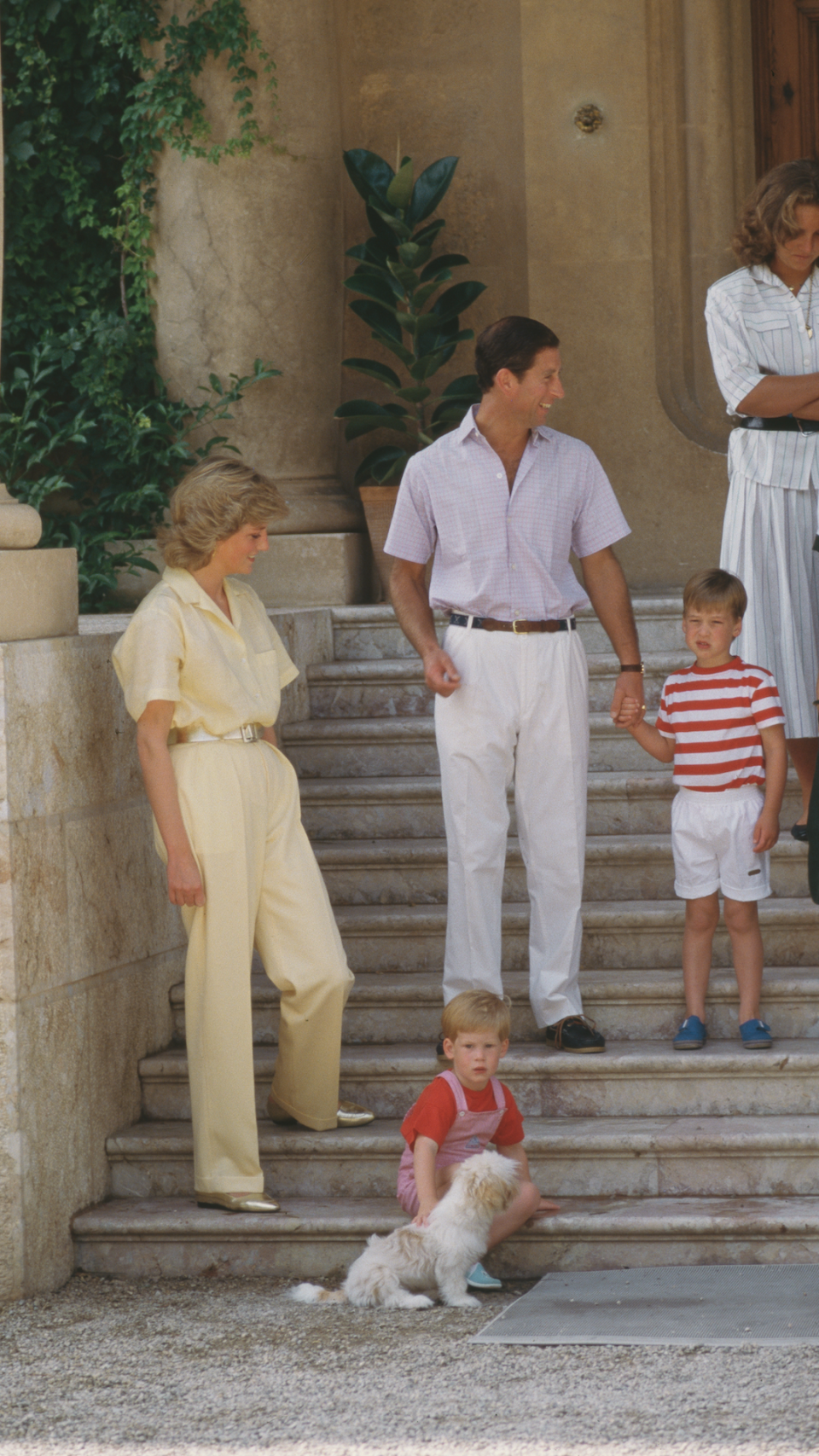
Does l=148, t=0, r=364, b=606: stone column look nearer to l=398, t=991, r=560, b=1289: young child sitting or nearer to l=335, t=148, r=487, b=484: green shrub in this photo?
l=335, t=148, r=487, b=484: green shrub

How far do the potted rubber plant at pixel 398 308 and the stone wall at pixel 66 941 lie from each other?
2.71 m

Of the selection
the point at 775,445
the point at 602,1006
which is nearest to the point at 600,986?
the point at 602,1006

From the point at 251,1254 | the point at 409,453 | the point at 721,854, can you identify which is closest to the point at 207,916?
the point at 251,1254

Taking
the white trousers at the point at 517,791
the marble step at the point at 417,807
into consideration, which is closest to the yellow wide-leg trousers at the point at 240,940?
the white trousers at the point at 517,791

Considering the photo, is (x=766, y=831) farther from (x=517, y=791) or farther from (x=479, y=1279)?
(x=479, y=1279)

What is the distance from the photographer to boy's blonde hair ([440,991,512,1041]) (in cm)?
390

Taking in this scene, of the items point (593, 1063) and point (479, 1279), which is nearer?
point (479, 1279)

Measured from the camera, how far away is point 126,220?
721 cm

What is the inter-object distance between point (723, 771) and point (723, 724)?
0.11 m

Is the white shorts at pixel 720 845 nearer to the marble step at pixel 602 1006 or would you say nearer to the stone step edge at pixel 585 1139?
the marble step at pixel 602 1006

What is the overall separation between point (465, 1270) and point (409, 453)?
421 cm

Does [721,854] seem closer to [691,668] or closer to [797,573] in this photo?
[691,668]

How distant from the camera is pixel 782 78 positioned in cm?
746

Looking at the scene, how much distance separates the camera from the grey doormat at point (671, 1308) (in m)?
3.49
